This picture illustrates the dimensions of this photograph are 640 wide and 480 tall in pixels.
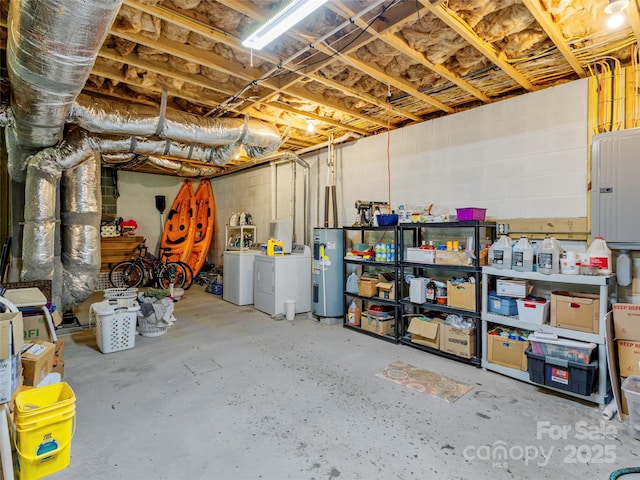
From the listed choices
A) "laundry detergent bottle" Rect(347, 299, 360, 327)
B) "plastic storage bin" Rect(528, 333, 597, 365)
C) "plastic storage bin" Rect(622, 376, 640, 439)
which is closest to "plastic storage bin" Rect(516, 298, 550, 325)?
"plastic storage bin" Rect(528, 333, 597, 365)

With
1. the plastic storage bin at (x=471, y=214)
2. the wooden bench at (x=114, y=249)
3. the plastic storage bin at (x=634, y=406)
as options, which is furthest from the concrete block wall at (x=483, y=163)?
the wooden bench at (x=114, y=249)

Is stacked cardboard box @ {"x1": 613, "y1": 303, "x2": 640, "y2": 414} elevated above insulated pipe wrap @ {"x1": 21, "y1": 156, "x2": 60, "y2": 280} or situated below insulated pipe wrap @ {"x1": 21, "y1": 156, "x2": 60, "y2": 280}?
below

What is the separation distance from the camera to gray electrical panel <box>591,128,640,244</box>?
8.49 feet

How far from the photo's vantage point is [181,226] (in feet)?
25.3

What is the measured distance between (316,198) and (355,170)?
90cm

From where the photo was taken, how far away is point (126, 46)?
273 centimetres

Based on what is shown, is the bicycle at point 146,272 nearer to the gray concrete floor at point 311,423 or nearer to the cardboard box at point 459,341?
the gray concrete floor at point 311,423

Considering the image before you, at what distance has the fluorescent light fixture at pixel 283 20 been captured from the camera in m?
1.88

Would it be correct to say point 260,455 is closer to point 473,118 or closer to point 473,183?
point 473,183

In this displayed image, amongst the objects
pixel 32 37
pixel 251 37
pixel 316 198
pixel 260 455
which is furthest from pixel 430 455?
pixel 316 198

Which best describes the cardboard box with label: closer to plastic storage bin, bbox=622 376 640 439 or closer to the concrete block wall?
plastic storage bin, bbox=622 376 640 439

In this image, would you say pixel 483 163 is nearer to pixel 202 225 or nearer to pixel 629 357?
pixel 629 357

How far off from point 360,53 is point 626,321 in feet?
9.32

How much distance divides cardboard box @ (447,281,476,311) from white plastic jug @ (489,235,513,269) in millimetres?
292
